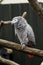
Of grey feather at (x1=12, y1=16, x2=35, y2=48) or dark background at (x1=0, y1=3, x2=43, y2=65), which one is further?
dark background at (x1=0, y1=3, x2=43, y2=65)

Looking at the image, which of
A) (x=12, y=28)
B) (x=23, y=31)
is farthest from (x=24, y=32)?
(x=12, y=28)

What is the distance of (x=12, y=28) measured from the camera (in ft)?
10.7

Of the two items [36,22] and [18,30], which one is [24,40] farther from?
[36,22]

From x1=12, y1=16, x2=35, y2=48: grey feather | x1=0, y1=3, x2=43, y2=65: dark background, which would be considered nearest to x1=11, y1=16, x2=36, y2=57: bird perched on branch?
x1=12, y1=16, x2=35, y2=48: grey feather

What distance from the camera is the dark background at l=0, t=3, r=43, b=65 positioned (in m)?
3.09

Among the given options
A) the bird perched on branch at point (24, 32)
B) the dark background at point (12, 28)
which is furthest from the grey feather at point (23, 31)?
the dark background at point (12, 28)

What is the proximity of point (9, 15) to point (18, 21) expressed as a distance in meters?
1.47

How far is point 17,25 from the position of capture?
1835 millimetres

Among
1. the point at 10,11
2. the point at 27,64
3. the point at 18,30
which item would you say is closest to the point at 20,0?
the point at 10,11

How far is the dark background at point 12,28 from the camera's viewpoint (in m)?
3.09

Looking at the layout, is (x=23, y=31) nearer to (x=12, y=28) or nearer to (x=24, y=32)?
(x=24, y=32)

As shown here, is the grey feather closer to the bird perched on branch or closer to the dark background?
the bird perched on branch

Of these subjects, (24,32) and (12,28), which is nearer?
(24,32)

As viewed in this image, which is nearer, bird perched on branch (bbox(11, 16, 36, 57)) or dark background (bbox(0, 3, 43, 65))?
bird perched on branch (bbox(11, 16, 36, 57))
